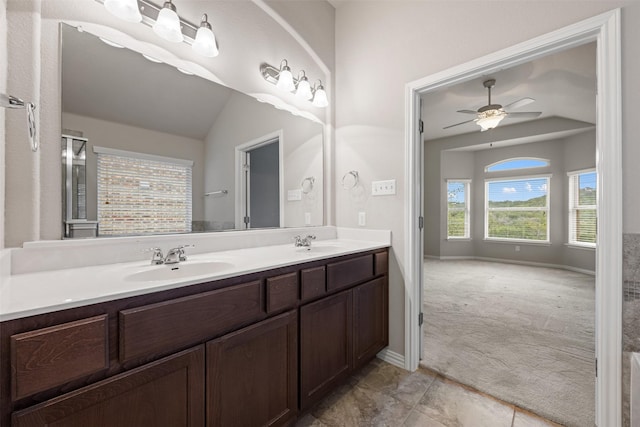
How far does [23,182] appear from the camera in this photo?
42.8 inches

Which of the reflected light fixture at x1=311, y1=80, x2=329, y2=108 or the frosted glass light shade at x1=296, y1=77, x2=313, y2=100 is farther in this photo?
the reflected light fixture at x1=311, y1=80, x2=329, y2=108

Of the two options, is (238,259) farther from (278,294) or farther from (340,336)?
(340,336)

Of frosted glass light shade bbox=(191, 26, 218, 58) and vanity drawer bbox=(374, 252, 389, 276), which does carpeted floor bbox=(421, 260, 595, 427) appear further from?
frosted glass light shade bbox=(191, 26, 218, 58)

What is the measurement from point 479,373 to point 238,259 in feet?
6.00

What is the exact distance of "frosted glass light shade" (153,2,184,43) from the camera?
1366 millimetres

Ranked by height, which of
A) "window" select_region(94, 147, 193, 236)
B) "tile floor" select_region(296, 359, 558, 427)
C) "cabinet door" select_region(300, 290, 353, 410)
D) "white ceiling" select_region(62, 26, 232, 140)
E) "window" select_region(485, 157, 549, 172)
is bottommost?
"tile floor" select_region(296, 359, 558, 427)

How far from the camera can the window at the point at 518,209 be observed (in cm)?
561

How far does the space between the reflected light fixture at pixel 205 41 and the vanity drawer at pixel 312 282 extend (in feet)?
4.49

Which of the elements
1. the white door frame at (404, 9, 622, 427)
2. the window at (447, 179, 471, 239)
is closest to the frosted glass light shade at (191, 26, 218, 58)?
the white door frame at (404, 9, 622, 427)

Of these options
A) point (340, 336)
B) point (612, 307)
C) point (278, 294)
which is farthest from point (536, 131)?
point (278, 294)

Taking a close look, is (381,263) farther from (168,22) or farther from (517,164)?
(517,164)

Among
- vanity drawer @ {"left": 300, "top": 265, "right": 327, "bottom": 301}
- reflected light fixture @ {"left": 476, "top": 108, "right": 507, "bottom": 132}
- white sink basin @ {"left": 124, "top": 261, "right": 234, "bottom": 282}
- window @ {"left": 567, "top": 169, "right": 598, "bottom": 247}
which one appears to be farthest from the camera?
window @ {"left": 567, "top": 169, "right": 598, "bottom": 247}

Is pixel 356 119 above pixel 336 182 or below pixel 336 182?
above

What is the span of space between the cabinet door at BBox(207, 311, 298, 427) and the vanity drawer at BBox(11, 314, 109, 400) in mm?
347
